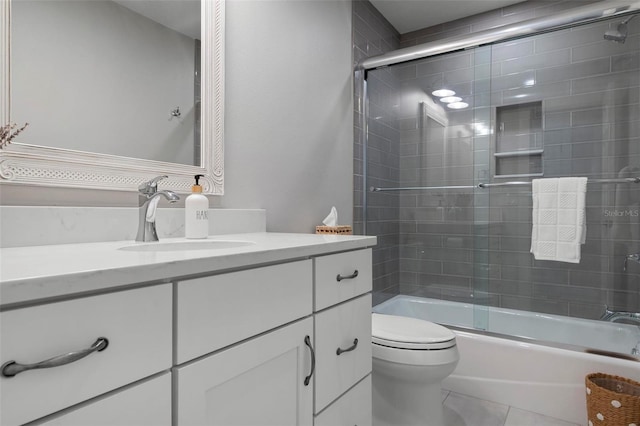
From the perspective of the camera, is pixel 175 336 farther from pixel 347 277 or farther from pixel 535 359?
pixel 535 359

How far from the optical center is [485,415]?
1760 mm

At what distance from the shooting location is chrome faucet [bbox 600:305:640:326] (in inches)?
82.2

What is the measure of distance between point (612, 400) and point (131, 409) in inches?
68.0

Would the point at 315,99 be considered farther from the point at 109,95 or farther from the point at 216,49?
the point at 109,95

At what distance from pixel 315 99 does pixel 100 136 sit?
1.23 m

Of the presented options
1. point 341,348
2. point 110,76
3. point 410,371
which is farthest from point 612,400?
point 110,76

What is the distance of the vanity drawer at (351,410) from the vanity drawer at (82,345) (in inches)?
→ 22.0

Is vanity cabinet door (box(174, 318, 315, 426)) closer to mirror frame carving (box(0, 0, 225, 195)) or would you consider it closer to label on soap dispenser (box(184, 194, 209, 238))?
label on soap dispenser (box(184, 194, 209, 238))

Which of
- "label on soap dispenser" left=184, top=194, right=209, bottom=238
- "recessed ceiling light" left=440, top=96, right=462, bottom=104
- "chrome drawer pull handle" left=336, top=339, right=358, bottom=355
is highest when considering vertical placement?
"recessed ceiling light" left=440, top=96, right=462, bottom=104

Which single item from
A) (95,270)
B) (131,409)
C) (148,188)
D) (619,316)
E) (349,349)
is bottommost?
(619,316)

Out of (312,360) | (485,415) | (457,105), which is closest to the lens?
(312,360)

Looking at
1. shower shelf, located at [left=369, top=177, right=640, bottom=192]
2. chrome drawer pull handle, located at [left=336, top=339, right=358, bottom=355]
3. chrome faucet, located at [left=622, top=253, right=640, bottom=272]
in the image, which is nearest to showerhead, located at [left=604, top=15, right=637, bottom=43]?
shower shelf, located at [left=369, top=177, right=640, bottom=192]

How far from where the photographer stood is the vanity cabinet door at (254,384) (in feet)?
2.11

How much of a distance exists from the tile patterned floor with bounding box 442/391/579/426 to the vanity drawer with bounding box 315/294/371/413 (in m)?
0.84
